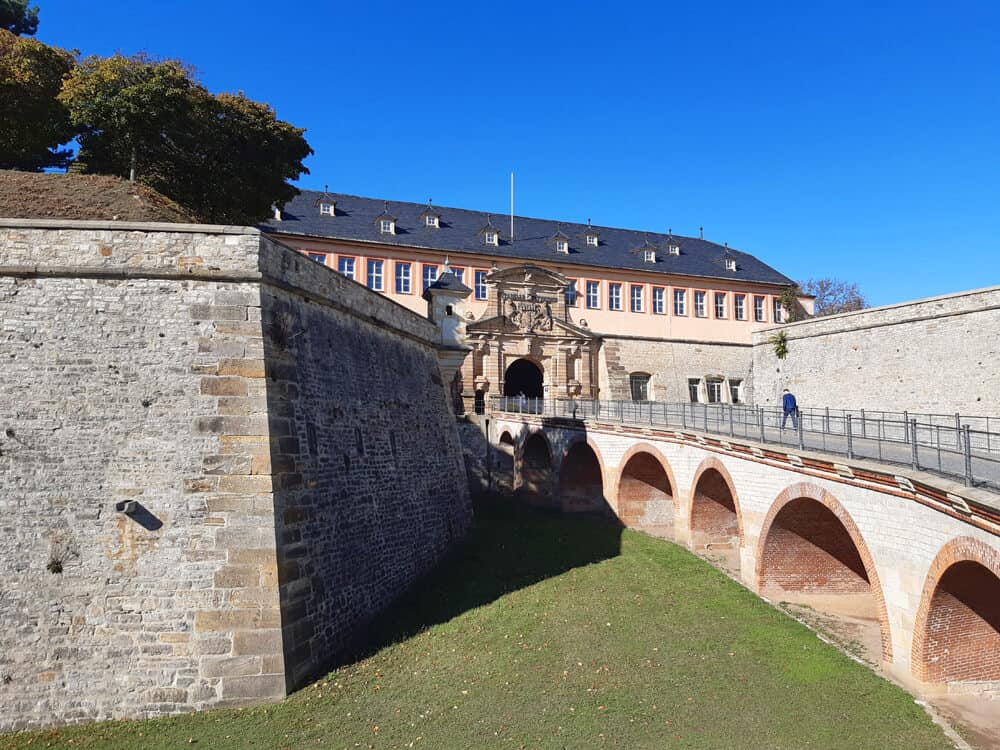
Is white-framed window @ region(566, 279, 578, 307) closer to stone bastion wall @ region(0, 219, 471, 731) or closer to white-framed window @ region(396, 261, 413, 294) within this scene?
white-framed window @ region(396, 261, 413, 294)

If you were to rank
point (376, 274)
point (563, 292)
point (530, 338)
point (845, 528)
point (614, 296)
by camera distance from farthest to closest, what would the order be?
1. point (614, 296)
2. point (563, 292)
3. point (530, 338)
4. point (376, 274)
5. point (845, 528)

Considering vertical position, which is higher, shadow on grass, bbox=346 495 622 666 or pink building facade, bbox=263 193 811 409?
pink building facade, bbox=263 193 811 409

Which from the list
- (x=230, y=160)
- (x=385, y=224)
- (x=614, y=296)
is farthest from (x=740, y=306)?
(x=230, y=160)

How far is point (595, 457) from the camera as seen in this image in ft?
80.1

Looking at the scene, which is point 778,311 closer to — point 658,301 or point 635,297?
point 658,301

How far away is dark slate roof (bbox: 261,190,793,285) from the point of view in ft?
110

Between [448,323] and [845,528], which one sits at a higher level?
[448,323]

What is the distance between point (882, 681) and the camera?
994cm

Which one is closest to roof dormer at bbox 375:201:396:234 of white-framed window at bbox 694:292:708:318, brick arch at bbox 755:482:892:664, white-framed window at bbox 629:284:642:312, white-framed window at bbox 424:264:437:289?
white-framed window at bbox 424:264:437:289

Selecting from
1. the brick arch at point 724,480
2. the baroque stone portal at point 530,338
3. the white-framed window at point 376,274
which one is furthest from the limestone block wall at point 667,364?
the brick arch at point 724,480

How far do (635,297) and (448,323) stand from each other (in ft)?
58.1

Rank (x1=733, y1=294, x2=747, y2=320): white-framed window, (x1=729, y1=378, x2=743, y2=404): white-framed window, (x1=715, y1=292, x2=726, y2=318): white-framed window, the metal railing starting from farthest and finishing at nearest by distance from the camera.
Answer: (x1=733, y1=294, x2=747, y2=320): white-framed window → (x1=715, y1=292, x2=726, y2=318): white-framed window → (x1=729, y1=378, x2=743, y2=404): white-framed window → the metal railing

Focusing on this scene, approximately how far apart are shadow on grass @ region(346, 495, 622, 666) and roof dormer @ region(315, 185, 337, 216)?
61.9ft

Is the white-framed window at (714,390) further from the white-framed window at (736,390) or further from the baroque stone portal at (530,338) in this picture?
the baroque stone portal at (530,338)
